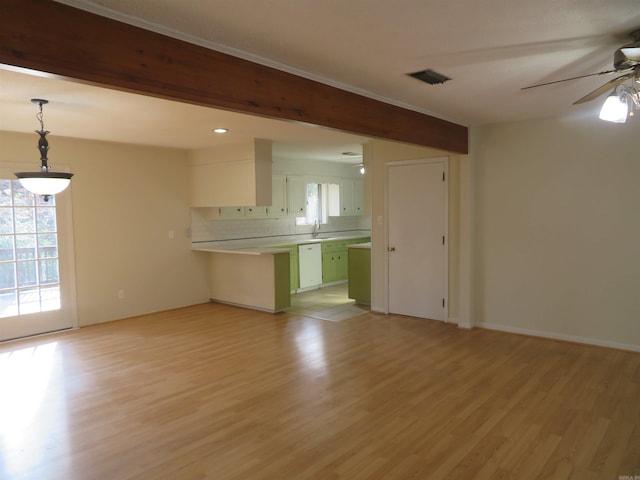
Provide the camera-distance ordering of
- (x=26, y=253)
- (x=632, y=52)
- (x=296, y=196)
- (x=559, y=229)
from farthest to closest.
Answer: (x=296, y=196) → (x=26, y=253) → (x=559, y=229) → (x=632, y=52)

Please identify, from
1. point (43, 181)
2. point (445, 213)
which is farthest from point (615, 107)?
point (43, 181)

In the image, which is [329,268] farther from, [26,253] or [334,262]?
[26,253]

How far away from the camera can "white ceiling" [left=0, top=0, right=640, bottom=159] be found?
207 cm

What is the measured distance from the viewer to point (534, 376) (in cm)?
387

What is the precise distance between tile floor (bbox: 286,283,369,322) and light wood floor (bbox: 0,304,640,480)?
933 millimetres

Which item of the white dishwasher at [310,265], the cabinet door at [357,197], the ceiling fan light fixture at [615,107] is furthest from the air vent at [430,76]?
the cabinet door at [357,197]

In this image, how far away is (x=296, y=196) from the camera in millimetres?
8219

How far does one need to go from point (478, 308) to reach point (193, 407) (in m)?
3.47

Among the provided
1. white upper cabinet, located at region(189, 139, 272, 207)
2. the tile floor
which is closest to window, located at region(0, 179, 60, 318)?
white upper cabinet, located at region(189, 139, 272, 207)

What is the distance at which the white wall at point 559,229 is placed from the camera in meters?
4.44

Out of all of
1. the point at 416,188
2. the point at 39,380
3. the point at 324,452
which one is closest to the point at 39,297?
the point at 39,380

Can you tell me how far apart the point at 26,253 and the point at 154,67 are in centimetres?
423

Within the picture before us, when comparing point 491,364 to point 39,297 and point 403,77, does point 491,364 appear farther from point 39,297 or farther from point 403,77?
point 39,297

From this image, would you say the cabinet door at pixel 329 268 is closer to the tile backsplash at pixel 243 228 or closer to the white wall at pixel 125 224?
the tile backsplash at pixel 243 228
